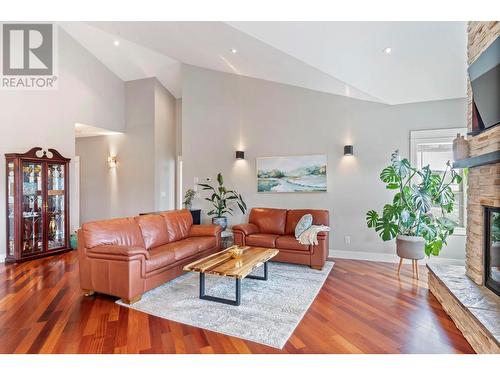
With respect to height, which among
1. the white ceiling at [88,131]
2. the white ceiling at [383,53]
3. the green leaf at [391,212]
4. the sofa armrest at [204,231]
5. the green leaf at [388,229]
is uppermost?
the white ceiling at [383,53]

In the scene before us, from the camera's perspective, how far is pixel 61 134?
5.50 meters

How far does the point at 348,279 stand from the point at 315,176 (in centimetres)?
201

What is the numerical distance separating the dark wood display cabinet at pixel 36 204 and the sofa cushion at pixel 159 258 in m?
2.75

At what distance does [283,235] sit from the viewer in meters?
4.68

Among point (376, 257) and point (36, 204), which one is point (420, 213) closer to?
point (376, 257)

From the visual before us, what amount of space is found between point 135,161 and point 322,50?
523 cm

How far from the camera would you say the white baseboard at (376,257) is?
4430 millimetres

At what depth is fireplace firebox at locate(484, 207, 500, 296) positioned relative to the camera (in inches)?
98.5

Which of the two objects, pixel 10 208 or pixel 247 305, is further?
pixel 10 208

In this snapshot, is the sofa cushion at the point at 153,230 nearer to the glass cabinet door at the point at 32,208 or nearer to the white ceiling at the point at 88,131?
the glass cabinet door at the point at 32,208

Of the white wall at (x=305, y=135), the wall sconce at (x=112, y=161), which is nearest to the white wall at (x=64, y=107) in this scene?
the wall sconce at (x=112, y=161)

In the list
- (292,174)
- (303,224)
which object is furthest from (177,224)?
(292,174)
